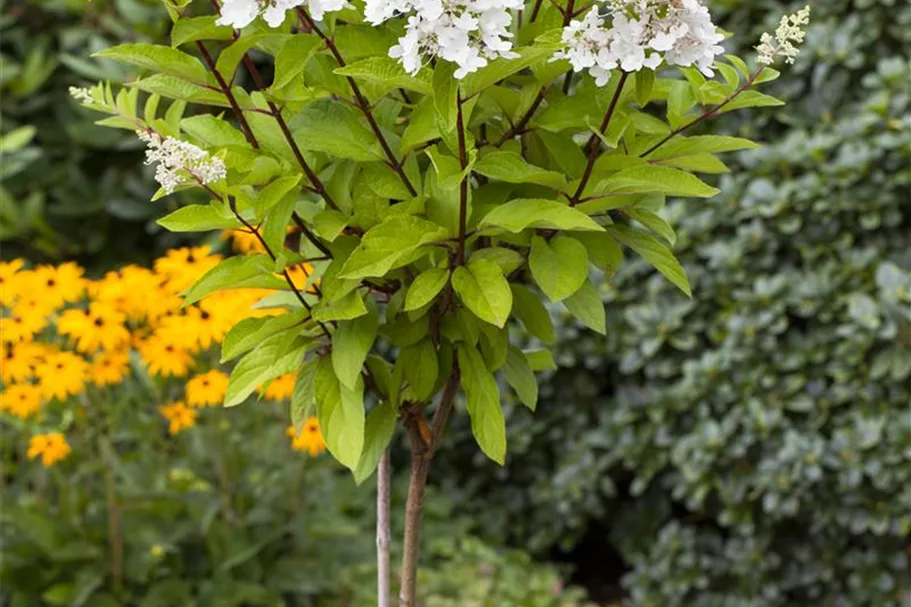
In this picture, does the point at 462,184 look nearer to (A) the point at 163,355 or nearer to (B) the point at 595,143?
(B) the point at 595,143

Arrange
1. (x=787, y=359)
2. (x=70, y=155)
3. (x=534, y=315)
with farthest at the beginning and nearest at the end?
1. (x=70, y=155)
2. (x=787, y=359)
3. (x=534, y=315)

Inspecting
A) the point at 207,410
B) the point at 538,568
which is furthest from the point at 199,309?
the point at 538,568

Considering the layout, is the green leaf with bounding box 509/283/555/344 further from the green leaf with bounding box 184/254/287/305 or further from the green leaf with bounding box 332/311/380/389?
the green leaf with bounding box 184/254/287/305

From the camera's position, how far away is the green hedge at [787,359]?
95.7 inches

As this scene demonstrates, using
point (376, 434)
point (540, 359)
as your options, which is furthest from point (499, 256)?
point (540, 359)

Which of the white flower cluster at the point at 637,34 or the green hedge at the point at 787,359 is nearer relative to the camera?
the white flower cluster at the point at 637,34

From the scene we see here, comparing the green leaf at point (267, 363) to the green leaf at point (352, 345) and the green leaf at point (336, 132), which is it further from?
the green leaf at point (336, 132)

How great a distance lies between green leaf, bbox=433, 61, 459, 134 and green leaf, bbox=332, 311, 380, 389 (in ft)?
0.91

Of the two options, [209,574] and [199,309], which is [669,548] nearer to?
[209,574]

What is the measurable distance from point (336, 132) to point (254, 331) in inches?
8.8

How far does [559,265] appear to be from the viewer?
101 cm

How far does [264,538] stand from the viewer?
97.5 inches

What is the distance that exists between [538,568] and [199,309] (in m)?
1.33

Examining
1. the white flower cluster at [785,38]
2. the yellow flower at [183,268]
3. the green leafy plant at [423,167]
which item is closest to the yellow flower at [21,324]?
the yellow flower at [183,268]
